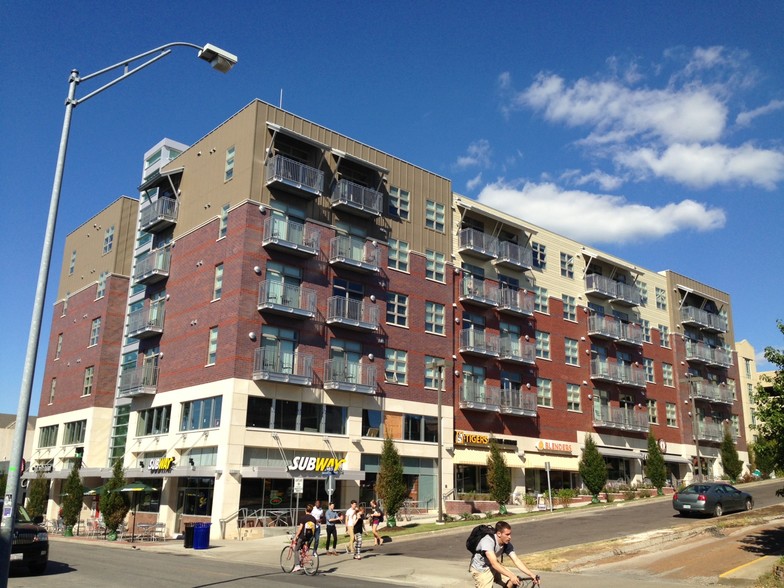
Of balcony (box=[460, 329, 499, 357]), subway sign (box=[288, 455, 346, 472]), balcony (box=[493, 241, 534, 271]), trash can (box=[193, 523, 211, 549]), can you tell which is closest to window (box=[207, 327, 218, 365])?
subway sign (box=[288, 455, 346, 472])

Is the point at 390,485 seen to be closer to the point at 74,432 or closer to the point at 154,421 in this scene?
the point at 154,421

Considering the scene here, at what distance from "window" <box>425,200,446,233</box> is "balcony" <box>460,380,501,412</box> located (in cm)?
935

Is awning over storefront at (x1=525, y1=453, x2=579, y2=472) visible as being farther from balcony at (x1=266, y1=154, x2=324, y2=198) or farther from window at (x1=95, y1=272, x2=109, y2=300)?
window at (x1=95, y1=272, x2=109, y2=300)

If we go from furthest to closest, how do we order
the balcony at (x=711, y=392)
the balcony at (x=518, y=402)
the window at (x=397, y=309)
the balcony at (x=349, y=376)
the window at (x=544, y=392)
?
the balcony at (x=711, y=392) < the window at (x=544, y=392) < the balcony at (x=518, y=402) < the window at (x=397, y=309) < the balcony at (x=349, y=376)

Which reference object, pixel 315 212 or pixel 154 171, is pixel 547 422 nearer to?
pixel 315 212

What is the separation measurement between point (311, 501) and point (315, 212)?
47.3 ft

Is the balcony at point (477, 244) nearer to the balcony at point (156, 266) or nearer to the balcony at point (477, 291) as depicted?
the balcony at point (477, 291)

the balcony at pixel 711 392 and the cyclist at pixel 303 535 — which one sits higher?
the balcony at pixel 711 392

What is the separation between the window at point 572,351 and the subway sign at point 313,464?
837 inches

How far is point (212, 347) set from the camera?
3612 cm

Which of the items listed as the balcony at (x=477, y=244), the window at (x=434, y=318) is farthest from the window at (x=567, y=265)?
the window at (x=434, y=318)

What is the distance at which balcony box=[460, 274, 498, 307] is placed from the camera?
146 ft

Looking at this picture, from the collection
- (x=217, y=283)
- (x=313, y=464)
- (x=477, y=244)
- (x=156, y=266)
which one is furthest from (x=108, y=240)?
(x=477, y=244)

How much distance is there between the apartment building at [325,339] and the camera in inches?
1380
